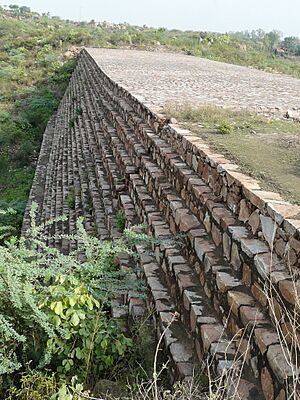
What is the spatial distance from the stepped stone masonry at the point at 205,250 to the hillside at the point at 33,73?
11.3 ft

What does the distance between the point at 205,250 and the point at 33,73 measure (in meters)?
20.9

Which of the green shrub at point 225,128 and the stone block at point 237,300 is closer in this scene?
the stone block at point 237,300

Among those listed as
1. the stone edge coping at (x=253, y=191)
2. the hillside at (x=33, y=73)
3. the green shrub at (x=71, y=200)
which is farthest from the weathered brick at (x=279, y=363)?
the hillside at (x=33, y=73)

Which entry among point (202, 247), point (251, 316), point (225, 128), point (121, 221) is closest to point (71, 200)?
point (121, 221)

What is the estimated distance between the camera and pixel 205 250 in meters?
3.17

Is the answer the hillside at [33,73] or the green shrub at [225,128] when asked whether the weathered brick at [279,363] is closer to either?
the green shrub at [225,128]

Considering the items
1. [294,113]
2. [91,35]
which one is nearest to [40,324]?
[294,113]

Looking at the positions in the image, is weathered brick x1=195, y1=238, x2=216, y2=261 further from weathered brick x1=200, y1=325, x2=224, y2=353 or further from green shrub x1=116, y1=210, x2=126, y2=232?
green shrub x1=116, y1=210, x2=126, y2=232

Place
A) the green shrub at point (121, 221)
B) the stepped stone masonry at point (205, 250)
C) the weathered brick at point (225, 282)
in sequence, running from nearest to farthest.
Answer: the stepped stone masonry at point (205, 250) < the weathered brick at point (225, 282) < the green shrub at point (121, 221)

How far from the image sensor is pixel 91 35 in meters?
26.7

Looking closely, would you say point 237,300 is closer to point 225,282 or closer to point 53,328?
point 225,282

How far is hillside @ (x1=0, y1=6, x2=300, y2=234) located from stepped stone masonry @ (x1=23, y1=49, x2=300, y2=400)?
136 inches

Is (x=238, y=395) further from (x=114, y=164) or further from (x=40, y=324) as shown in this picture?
(x=114, y=164)

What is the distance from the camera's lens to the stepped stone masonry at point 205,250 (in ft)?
7.73
